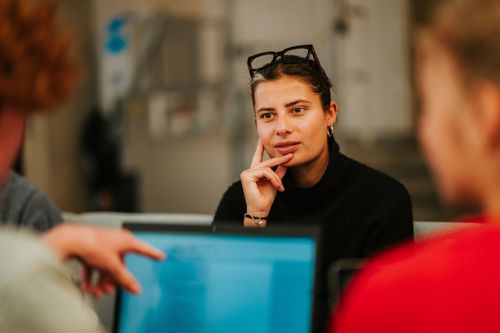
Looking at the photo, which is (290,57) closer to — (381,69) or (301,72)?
(301,72)

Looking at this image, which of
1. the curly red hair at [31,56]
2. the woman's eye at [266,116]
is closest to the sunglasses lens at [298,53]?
the woman's eye at [266,116]

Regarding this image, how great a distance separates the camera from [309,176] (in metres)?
1.32

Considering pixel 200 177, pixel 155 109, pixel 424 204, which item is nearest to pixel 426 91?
pixel 424 204

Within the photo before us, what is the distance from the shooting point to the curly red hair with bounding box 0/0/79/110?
2.64 feet

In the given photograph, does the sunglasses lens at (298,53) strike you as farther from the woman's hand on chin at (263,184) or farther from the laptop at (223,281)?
the laptop at (223,281)

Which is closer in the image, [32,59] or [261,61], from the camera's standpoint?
[32,59]

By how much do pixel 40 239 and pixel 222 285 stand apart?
0.31 m

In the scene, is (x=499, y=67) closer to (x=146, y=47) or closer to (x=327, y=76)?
(x=327, y=76)

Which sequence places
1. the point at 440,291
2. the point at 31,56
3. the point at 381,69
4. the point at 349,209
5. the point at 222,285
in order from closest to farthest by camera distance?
the point at 440,291
the point at 31,56
the point at 222,285
the point at 349,209
the point at 381,69

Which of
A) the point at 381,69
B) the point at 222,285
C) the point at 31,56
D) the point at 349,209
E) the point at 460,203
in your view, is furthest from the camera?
the point at 381,69

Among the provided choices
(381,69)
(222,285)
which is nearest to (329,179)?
(222,285)

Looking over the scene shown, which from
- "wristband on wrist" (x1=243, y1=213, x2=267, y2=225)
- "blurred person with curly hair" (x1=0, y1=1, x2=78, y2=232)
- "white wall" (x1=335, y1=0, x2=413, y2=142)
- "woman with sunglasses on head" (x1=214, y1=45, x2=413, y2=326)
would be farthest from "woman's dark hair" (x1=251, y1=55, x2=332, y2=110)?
"white wall" (x1=335, y1=0, x2=413, y2=142)

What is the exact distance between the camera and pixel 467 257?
0.61 meters

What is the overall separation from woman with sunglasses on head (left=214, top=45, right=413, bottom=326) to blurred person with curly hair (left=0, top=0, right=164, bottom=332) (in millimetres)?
407
